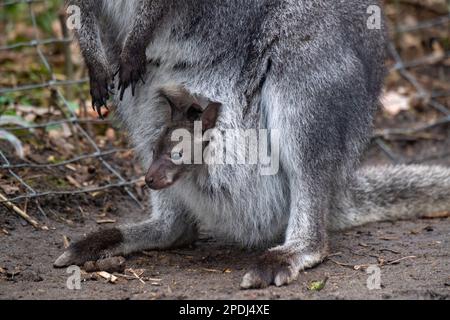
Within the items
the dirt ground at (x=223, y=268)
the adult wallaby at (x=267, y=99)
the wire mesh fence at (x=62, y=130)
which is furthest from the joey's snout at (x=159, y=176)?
the wire mesh fence at (x=62, y=130)

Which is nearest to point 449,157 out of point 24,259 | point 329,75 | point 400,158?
point 400,158

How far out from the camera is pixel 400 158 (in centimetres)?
671

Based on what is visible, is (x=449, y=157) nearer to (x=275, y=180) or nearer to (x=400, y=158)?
(x=400, y=158)

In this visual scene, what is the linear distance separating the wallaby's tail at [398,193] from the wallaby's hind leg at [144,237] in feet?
3.67

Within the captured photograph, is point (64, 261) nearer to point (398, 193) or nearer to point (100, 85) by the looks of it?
point (100, 85)

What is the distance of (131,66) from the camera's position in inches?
171

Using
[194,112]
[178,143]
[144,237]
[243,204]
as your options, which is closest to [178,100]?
[194,112]

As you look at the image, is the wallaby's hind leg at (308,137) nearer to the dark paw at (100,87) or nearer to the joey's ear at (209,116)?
the joey's ear at (209,116)

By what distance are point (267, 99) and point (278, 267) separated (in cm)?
89

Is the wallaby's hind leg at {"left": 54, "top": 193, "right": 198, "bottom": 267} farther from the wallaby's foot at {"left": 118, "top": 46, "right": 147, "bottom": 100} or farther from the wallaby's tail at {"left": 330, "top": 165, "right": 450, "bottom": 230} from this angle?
the wallaby's tail at {"left": 330, "top": 165, "right": 450, "bottom": 230}

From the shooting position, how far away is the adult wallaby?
13.9 ft

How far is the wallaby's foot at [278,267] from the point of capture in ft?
12.7
